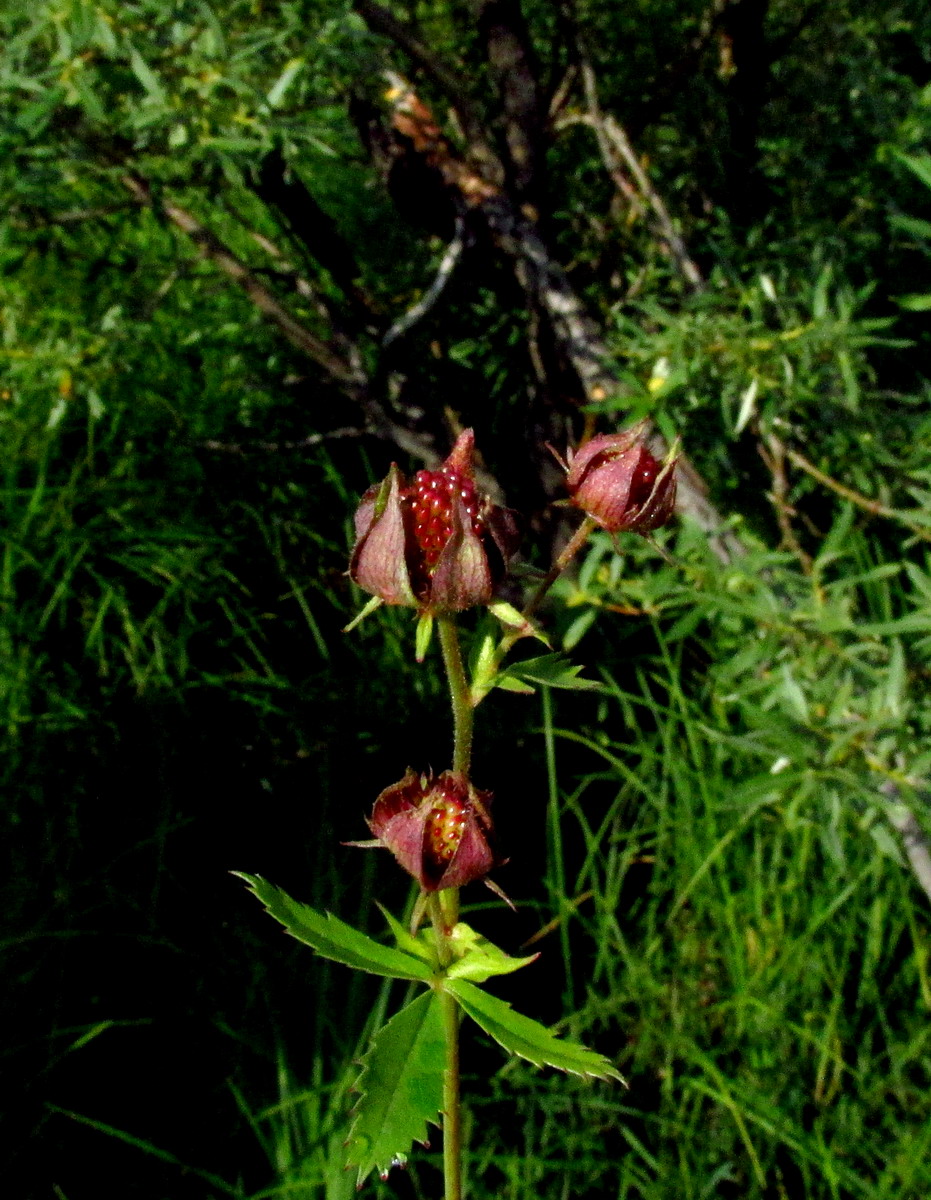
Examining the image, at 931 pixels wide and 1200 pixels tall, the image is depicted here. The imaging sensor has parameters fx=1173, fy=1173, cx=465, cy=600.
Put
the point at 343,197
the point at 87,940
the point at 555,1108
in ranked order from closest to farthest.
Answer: the point at 555,1108 < the point at 87,940 < the point at 343,197

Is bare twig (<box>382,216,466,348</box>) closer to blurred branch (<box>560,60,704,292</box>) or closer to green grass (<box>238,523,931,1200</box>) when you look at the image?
blurred branch (<box>560,60,704,292</box>)

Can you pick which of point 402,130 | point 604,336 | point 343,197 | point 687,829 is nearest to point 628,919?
point 687,829

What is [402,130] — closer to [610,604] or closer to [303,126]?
[303,126]

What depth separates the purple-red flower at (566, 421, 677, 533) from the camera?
1.02 m

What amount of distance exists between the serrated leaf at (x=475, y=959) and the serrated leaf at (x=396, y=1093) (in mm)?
58

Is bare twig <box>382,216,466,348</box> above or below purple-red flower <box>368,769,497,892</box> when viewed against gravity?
below

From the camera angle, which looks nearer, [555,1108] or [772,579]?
[555,1108]

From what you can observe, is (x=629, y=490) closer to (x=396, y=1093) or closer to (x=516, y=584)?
(x=396, y=1093)

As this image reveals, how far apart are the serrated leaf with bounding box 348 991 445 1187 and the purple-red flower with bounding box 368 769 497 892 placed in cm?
13

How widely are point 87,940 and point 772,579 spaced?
1.44 meters

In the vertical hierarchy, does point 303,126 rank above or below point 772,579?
above

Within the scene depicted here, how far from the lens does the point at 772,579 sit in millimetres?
2260

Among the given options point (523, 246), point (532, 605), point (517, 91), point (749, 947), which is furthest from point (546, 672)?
point (517, 91)

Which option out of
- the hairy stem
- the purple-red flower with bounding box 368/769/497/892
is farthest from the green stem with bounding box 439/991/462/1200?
the hairy stem
